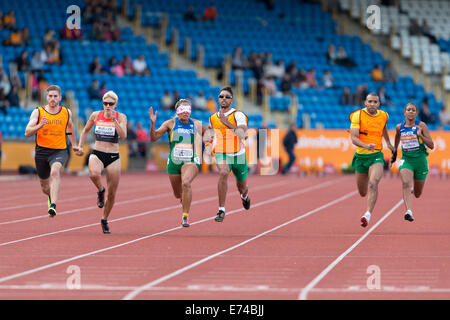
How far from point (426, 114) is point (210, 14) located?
1025 cm

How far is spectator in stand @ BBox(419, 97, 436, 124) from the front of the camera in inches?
1380

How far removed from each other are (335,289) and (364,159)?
6154 mm

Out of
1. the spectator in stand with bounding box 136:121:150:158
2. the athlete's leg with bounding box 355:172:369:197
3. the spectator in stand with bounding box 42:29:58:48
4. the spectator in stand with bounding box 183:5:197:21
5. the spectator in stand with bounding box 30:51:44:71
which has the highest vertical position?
the spectator in stand with bounding box 183:5:197:21

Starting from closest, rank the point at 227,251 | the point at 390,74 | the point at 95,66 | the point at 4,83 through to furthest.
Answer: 1. the point at 227,251
2. the point at 4,83
3. the point at 95,66
4. the point at 390,74

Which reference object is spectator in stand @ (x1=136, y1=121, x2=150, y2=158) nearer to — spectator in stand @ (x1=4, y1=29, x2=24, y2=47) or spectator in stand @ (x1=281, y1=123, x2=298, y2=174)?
spectator in stand @ (x1=281, y1=123, x2=298, y2=174)

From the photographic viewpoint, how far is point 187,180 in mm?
13734

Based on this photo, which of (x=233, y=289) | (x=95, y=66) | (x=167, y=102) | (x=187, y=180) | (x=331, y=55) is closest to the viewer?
(x=233, y=289)

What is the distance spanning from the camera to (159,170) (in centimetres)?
3362

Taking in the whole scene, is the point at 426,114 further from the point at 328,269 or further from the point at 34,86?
the point at 328,269

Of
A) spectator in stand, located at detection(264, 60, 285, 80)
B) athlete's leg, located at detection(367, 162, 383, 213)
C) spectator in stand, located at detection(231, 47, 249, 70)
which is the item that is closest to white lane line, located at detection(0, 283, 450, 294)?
athlete's leg, located at detection(367, 162, 383, 213)

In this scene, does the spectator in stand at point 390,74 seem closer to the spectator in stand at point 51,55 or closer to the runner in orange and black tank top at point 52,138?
the spectator in stand at point 51,55

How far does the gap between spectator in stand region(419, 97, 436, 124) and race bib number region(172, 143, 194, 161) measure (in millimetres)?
22520

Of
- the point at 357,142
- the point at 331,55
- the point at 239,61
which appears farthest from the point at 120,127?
the point at 331,55

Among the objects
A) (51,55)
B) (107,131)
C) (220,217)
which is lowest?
(220,217)
